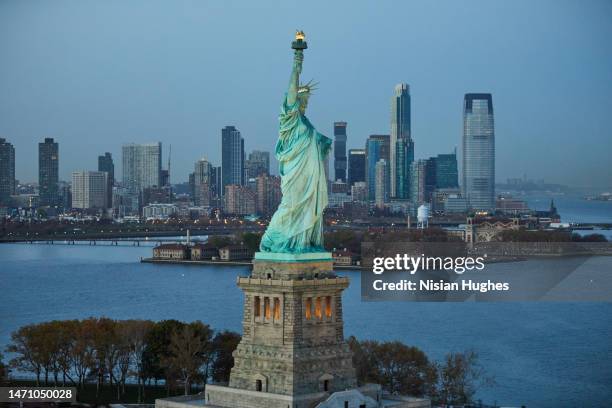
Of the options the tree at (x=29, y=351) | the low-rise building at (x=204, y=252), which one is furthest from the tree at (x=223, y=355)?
the low-rise building at (x=204, y=252)

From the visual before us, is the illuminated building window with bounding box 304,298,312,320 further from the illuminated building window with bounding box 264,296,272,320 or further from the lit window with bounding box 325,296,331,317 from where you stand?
the illuminated building window with bounding box 264,296,272,320

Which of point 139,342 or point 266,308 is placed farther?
point 139,342

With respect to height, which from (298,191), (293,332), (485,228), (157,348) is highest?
(485,228)

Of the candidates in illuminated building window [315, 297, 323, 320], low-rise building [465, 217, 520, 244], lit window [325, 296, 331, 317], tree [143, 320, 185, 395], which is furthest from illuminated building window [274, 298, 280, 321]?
low-rise building [465, 217, 520, 244]

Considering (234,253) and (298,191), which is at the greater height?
(298,191)

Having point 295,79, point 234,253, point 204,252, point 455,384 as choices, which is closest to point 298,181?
point 295,79

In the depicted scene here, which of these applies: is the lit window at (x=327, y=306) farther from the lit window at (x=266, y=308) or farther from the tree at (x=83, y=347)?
the tree at (x=83, y=347)

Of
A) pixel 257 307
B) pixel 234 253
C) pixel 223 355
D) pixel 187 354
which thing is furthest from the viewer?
pixel 234 253

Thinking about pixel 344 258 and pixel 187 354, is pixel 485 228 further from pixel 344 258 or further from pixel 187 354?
pixel 187 354
